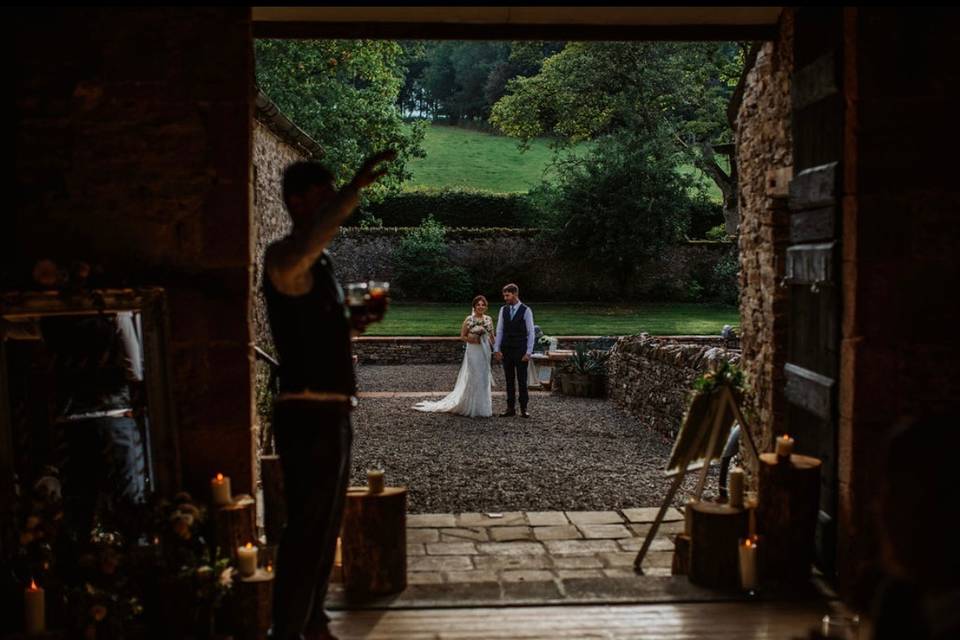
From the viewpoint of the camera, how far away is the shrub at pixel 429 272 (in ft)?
96.2

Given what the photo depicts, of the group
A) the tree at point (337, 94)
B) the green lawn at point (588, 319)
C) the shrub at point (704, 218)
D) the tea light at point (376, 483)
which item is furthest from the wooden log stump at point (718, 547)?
the shrub at point (704, 218)

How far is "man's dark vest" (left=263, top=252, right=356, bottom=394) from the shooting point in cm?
410

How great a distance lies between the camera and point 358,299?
4.32 m

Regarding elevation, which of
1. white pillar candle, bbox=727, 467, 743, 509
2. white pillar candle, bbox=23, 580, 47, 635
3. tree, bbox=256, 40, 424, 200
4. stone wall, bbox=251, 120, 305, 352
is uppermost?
tree, bbox=256, 40, 424, 200

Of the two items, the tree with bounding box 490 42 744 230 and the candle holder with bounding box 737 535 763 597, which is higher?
the tree with bounding box 490 42 744 230

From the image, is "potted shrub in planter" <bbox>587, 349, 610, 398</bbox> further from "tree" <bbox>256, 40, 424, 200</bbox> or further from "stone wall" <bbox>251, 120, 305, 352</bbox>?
"tree" <bbox>256, 40, 424, 200</bbox>

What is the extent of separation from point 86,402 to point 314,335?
1.79 metres

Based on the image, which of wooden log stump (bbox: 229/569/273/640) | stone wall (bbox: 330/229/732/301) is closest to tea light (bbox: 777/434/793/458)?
wooden log stump (bbox: 229/569/273/640)

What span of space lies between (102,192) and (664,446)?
7.68 meters

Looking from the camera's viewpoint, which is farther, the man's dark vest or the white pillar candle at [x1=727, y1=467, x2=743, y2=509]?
the white pillar candle at [x1=727, y1=467, x2=743, y2=509]

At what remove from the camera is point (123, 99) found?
5.07 metres

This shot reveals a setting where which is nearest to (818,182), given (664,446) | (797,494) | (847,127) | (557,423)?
(847,127)

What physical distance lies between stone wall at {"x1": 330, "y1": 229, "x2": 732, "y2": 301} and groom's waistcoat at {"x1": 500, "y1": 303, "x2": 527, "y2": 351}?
1679cm

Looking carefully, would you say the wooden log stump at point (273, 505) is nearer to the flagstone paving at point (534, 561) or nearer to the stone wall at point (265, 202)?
the flagstone paving at point (534, 561)
